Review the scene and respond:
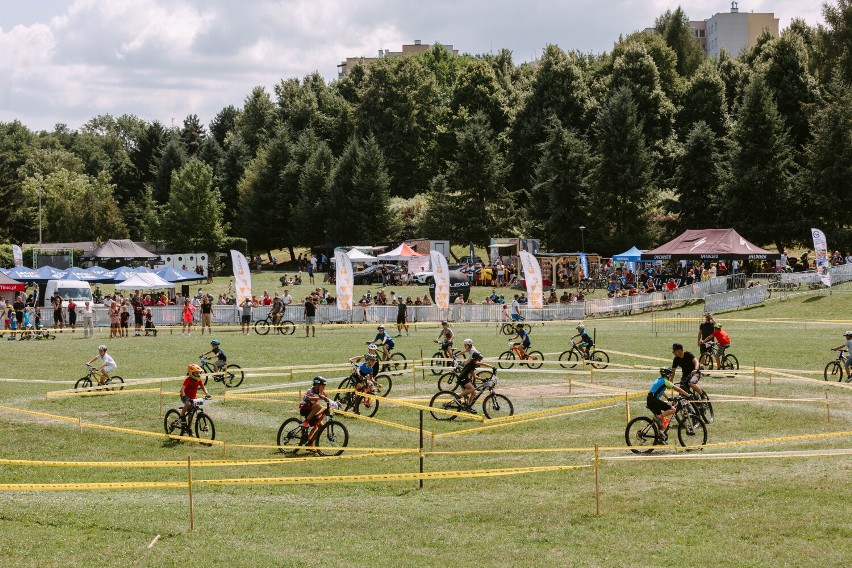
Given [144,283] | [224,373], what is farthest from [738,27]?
[224,373]

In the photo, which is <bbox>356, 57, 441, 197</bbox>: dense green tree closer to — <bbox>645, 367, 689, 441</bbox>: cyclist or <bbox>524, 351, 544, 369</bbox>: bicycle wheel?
<bbox>524, 351, 544, 369</bbox>: bicycle wheel

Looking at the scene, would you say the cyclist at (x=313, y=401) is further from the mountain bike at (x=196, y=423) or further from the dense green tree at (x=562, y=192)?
the dense green tree at (x=562, y=192)

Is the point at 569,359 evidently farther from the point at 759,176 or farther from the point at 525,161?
the point at 525,161

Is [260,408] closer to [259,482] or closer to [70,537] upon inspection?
[259,482]

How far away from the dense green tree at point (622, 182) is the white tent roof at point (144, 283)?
34.3 m

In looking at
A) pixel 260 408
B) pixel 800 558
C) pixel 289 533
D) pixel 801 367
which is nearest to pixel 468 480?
pixel 289 533

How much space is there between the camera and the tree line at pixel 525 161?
2729 inches

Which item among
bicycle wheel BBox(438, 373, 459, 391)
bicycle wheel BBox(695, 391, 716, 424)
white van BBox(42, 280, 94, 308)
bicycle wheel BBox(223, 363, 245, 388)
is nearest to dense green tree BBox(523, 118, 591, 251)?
white van BBox(42, 280, 94, 308)

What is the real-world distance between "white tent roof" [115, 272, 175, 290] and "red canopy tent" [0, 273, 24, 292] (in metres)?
5.09

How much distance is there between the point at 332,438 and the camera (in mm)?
20500

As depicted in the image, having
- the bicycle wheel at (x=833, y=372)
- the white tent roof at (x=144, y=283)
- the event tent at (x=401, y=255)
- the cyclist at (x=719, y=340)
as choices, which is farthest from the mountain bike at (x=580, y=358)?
the event tent at (x=401, y=255)

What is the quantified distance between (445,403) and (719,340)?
923 centimetres

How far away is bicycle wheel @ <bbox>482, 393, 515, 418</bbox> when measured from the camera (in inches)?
923

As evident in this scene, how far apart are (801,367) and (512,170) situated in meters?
64.5
